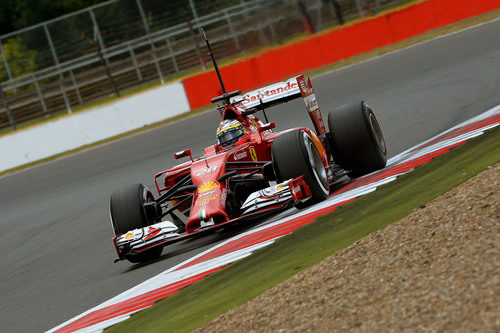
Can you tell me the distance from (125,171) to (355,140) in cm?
826

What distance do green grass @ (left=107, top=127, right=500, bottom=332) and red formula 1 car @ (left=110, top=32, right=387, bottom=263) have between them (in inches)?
31.3

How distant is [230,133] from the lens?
9.92 meters

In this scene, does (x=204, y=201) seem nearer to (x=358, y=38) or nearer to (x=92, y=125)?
(x=358, y=38)

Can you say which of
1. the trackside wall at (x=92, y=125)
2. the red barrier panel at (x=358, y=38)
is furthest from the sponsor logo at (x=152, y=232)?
the trackside wall at (x=92, y=125)

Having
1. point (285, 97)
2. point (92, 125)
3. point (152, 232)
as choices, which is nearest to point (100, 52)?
point (92, 125)

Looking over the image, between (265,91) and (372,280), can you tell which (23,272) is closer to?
(265,91)

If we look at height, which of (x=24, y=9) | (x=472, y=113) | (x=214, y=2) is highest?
(x=24, y=9)

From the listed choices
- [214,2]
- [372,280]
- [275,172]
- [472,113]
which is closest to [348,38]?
[214,2]

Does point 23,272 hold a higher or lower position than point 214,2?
lower

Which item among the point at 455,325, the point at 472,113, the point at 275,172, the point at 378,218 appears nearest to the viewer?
the point at 455,325

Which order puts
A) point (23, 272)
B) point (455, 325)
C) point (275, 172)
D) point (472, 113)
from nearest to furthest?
1. point (455, 325)
2. point (275, 172)
3. point (23, 272)
4. point (472, 113)

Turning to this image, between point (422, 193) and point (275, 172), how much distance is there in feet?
6.64

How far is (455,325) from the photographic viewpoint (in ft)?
12.7

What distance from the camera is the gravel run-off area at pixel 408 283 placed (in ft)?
13.4
